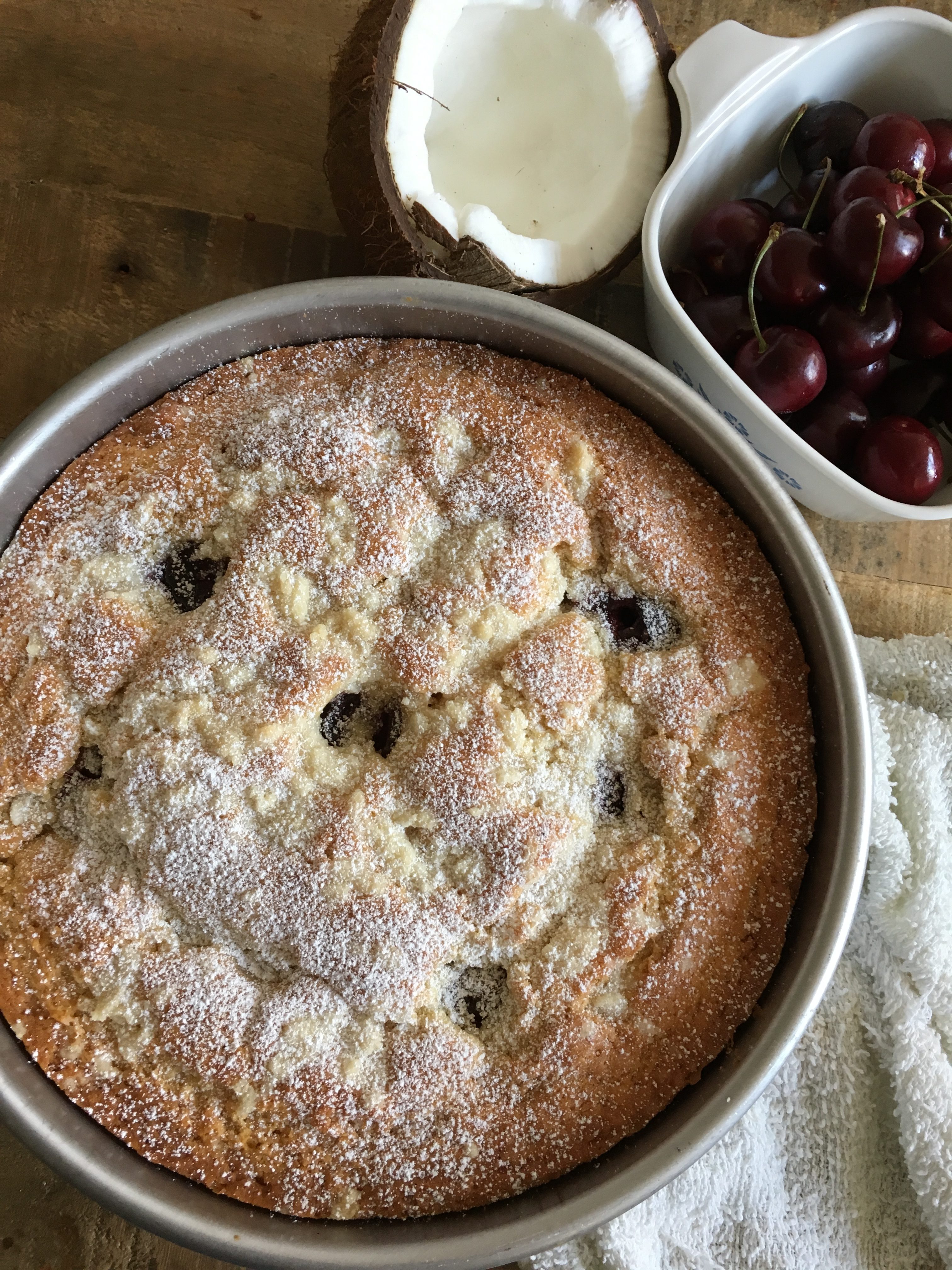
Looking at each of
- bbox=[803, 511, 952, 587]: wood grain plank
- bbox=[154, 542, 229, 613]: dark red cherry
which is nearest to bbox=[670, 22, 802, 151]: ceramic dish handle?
bbox=[803, 511, 952, 587]: wood grain plank

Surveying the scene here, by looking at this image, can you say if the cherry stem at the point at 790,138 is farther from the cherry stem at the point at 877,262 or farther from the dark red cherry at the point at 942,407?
the dark red cherry at the point at 942,407

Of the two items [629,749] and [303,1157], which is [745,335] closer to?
[629,749]

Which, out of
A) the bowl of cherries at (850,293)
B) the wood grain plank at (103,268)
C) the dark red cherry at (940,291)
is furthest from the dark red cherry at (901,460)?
the wood grain plank at (103,268)

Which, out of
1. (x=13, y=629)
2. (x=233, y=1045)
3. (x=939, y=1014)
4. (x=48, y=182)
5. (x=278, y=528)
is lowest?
(x=939, y=1014)

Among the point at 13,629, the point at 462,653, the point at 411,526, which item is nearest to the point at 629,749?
the point at 462,653

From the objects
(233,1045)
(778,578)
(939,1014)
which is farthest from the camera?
(939,1014)

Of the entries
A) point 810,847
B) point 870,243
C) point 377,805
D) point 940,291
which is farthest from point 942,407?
point 377,805

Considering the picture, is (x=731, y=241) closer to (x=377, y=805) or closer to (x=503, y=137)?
(x=503, y=137)

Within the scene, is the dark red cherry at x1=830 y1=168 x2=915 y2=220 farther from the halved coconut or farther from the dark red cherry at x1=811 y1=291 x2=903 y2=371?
the halved coconut
